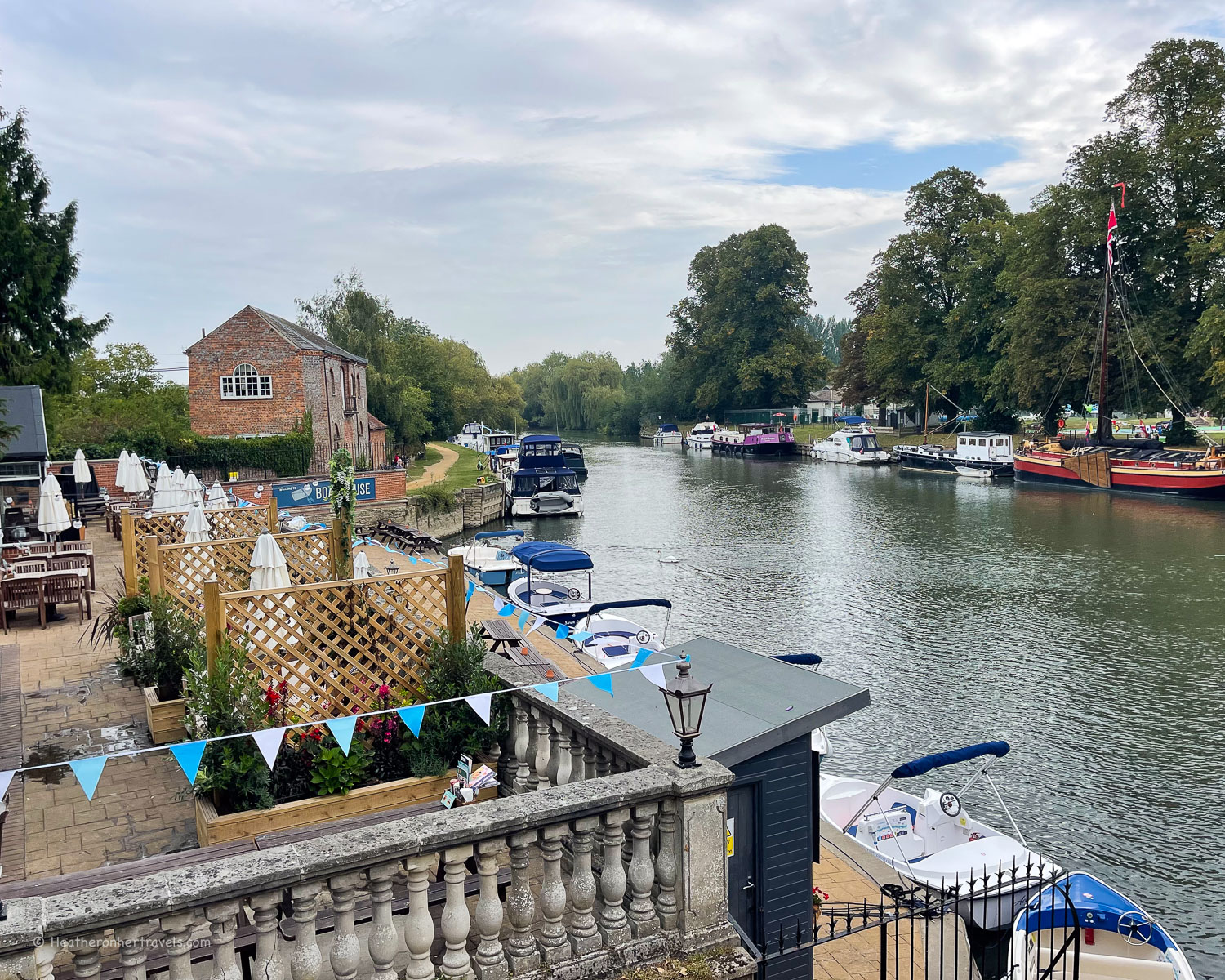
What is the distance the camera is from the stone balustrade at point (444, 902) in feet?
10.9

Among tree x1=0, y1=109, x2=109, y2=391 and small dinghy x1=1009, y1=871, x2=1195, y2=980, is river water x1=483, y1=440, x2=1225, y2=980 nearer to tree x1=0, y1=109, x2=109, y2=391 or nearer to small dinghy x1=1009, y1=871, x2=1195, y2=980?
small dinghy x1=1009, y1=871, x2=1195, y2=980

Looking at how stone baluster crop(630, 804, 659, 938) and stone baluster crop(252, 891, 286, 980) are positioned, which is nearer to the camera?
stone baluster crop(252, 891, 286, 980)

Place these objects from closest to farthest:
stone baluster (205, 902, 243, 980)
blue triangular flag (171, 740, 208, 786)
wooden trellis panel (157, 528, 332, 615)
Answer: stone baluster (205, 902, 243, 980), blue triangular flag (171, 740, 208, 786), wooden trellis panel (157, 528, 332, 615)

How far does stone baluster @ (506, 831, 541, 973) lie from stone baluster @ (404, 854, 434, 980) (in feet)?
1.28

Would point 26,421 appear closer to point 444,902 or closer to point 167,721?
point 167,721

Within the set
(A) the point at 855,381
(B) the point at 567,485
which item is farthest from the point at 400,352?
(A) the point at 855,381

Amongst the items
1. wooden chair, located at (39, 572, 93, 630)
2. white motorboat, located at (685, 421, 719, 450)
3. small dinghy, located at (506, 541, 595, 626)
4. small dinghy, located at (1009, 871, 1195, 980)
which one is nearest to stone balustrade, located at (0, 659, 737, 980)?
small dinghy, located at (1009, 871, 1195, 980)

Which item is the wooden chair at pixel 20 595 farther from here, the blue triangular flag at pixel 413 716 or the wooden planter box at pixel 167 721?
the blue triangular flag at pixel 413 716

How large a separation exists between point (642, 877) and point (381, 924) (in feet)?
4.07

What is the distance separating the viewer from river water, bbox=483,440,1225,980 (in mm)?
11984

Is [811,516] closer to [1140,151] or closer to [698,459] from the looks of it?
[1140,151]

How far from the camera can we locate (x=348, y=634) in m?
7.06

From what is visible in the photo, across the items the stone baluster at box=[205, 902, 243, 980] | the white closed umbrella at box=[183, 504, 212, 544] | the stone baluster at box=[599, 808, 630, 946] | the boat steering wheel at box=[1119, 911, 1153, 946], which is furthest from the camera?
the white closed umbrella at box=[183, 504, 212, 544]

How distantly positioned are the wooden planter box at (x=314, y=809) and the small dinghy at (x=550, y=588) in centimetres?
1338
